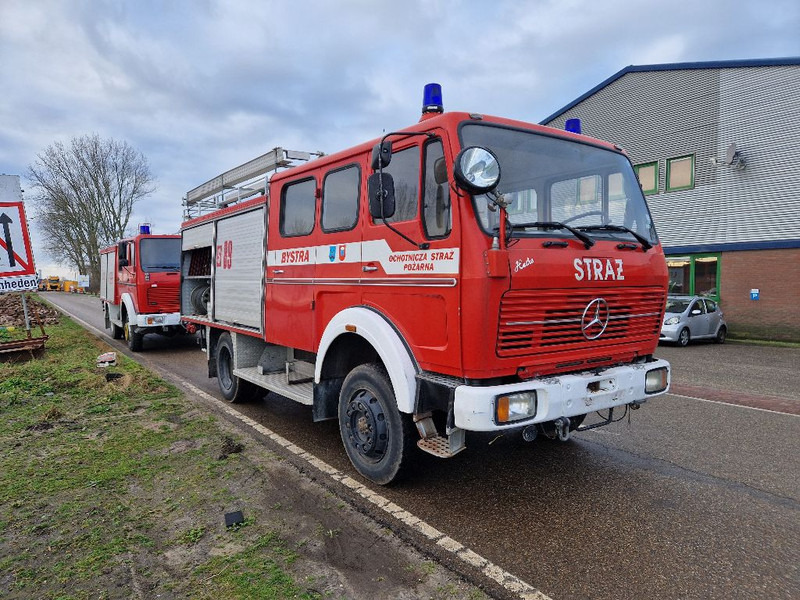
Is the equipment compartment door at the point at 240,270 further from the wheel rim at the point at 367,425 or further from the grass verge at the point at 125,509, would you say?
the wheel rim at the point at 367,425

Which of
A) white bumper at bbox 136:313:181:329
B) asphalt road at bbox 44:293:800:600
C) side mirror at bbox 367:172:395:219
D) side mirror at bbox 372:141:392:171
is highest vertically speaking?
side mirror at bbox 372:141:392:171

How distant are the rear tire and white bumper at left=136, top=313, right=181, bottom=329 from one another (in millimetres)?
4467

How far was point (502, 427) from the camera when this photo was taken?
3.24m

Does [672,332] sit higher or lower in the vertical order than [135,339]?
lower

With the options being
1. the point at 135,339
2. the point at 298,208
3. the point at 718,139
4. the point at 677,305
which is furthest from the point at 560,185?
the point at 718,139

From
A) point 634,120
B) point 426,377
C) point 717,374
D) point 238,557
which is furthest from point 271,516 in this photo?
point 634,120

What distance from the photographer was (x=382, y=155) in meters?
3.64

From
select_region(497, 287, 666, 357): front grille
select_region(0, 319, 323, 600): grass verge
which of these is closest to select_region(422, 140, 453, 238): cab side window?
select_region(497, 287, 666, 357): front grille

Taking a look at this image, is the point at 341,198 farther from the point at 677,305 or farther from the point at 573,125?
the point at 677,305

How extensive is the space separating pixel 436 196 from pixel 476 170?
0.39m

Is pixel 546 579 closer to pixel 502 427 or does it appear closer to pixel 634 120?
pixel 502 427

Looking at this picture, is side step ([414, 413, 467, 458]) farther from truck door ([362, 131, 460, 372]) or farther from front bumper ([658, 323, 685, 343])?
front bumper ([658, 323, 685, 343])

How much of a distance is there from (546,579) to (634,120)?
20.6 m

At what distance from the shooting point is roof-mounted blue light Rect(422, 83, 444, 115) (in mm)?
4086
